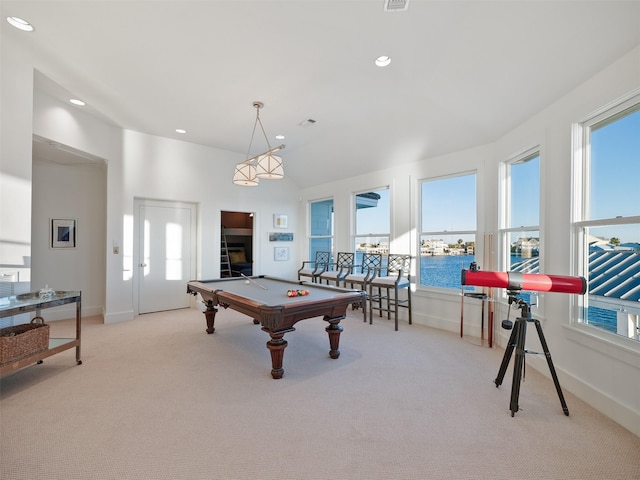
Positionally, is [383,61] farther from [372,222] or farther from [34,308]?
[34,308]

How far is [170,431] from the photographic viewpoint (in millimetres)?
1937

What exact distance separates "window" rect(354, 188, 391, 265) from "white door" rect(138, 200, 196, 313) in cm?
328

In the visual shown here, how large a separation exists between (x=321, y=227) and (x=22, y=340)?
5.22 metres

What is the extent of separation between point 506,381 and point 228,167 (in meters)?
5.55

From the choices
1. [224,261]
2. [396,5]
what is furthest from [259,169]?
[224,261]

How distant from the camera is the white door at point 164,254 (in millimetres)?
5090

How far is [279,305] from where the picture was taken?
259 cm

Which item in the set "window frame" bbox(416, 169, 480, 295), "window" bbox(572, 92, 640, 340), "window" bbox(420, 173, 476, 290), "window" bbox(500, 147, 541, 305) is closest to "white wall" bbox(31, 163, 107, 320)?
"window frame" bbox(416, 169, 480, 295)

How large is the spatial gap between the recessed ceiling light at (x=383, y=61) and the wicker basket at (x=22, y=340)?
13.4ft

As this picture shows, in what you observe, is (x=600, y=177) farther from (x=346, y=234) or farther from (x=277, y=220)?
(x=277, y=220)

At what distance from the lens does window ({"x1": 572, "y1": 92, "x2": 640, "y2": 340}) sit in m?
2.10

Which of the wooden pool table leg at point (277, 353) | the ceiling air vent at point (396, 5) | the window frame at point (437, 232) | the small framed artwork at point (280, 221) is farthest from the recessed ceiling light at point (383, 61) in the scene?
the small framed artwork at point (280, 221)

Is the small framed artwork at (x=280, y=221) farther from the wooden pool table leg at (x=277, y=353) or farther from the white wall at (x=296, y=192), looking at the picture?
the wooden pool table leg at (x=277, y=353)

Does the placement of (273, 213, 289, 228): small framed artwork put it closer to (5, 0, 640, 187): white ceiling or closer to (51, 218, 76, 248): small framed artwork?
(5, 0, 640, 187): white ceiling
